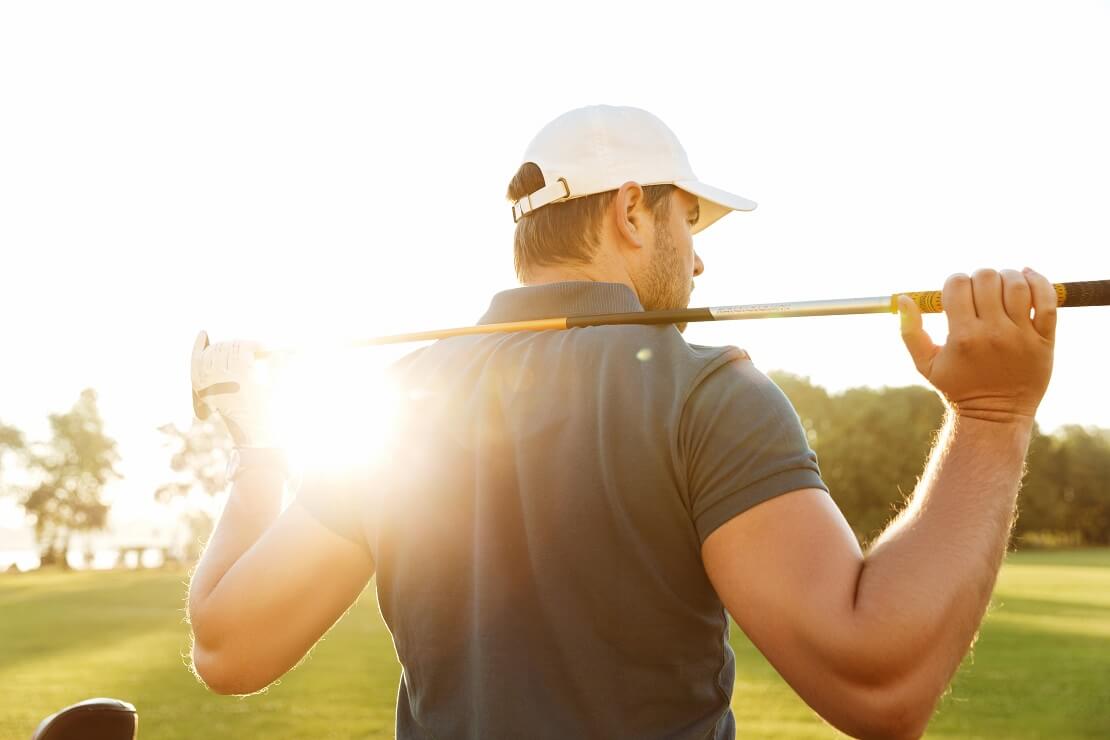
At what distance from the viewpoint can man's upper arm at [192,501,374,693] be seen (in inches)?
85.7

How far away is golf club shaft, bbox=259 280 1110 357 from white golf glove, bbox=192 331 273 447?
64cm

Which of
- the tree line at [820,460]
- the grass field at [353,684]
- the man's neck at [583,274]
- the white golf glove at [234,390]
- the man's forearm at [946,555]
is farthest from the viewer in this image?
the tree line at [820,460]

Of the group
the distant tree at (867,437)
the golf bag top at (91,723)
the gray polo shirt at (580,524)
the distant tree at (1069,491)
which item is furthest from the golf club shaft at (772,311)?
the distant tree at (1069,491)

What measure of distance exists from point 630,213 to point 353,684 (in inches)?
466

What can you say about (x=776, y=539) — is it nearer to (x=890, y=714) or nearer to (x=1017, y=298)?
(x=890, y=714)

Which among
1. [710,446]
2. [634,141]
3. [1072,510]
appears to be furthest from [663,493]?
[1072,510]

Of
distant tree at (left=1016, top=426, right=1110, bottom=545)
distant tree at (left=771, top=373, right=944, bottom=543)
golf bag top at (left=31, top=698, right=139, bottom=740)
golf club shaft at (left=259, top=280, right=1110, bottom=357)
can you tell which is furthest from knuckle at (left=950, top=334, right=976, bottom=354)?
distant tree at (left=1016, top=426, right=1110, bottom=545)

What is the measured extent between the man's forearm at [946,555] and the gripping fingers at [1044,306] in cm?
15

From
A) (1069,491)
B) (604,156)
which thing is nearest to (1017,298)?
(604,156)

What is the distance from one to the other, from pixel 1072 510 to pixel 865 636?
90.0 meters

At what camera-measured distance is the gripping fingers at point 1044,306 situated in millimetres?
1727

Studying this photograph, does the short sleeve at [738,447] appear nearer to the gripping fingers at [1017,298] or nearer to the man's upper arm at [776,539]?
the man's upper arm at [776,539]

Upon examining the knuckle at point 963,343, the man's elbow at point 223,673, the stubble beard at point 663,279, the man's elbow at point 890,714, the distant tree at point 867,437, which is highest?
the stubble beard at point 663,279

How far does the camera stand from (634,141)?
2.49 metres
